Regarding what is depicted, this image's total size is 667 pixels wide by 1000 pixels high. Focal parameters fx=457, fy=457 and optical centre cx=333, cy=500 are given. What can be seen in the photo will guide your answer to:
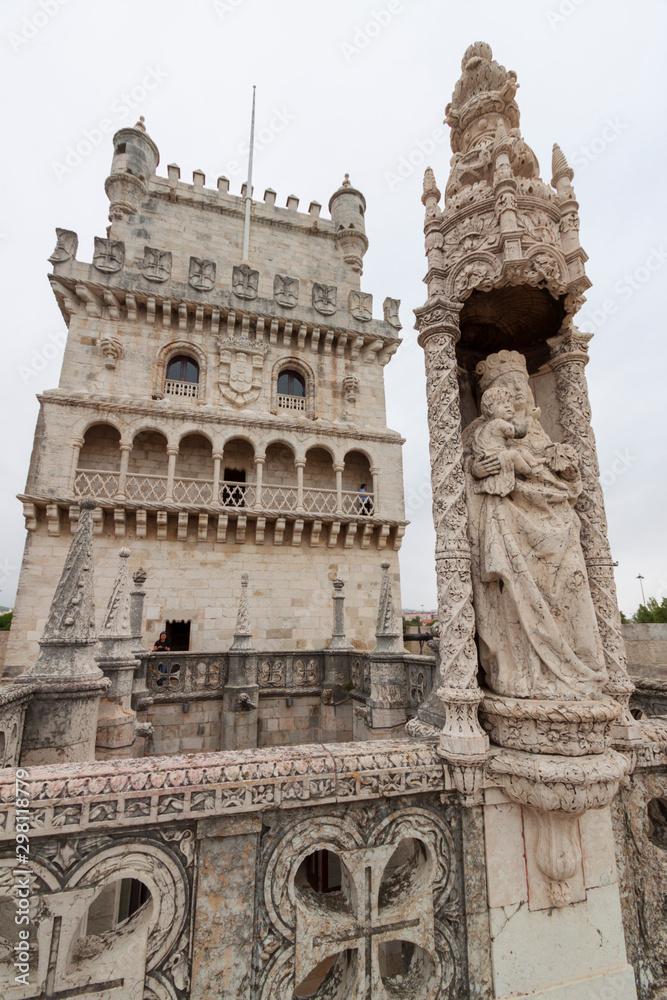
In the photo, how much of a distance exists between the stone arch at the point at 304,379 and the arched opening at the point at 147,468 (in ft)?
13.6

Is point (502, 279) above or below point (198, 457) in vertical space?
below

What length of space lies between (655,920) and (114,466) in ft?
51.1

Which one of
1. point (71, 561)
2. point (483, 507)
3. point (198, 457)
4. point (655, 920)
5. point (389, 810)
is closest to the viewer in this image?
point (389, 810)

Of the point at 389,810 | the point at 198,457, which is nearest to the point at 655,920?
the point at 389,810

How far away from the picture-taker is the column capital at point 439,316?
11.1 ft

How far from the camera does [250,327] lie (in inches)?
655

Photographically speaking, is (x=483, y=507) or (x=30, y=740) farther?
(x=30, y=740)

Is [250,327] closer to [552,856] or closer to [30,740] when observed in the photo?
[30,740]

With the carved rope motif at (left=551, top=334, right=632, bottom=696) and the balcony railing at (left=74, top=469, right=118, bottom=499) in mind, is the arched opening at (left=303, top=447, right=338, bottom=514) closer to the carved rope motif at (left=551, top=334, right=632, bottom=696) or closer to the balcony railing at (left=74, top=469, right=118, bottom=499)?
the balcony railing at (left=74, top=469, right=118, bottom=499)

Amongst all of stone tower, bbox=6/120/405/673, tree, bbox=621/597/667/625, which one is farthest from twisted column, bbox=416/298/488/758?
tree, bbox=621/597/667/625

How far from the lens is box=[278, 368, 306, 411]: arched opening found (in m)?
16.8

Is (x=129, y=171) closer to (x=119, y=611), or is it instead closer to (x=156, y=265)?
(x=156, y=265)

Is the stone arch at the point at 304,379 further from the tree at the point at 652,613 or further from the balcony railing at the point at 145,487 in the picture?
the tree at the point at 652,613

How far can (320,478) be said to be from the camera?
56.4 ft
